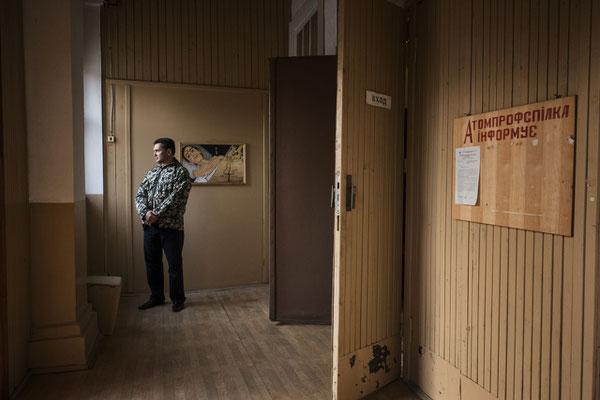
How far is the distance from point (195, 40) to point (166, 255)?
2.60m

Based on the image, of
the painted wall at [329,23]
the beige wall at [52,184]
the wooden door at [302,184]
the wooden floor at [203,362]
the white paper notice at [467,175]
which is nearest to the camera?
the white paper notice at [467,175]

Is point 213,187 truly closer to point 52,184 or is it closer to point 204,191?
point 204,191

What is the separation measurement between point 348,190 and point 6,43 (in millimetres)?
2292

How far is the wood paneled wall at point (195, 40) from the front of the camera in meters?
4.97

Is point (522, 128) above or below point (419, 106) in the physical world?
below

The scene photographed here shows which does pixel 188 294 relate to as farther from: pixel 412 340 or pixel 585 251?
pixel 585 251

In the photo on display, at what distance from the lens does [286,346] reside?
3.56 m

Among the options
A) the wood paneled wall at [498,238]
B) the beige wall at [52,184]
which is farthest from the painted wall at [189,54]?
the wood paneled wall at [498,238]

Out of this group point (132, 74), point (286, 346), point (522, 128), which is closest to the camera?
point (522, 128)

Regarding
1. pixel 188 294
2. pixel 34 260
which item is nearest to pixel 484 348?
pixel 34 260

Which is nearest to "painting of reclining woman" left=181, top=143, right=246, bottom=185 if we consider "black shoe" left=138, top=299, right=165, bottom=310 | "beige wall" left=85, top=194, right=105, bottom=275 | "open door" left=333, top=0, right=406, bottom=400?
"beige wall" left=85, top=194, right=105, bottom=275

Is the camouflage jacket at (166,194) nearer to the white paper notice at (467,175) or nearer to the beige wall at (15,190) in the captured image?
the beige wall at (15,190)

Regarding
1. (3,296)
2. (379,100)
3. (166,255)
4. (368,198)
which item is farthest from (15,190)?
(379,100)

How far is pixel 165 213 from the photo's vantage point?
4.39m
